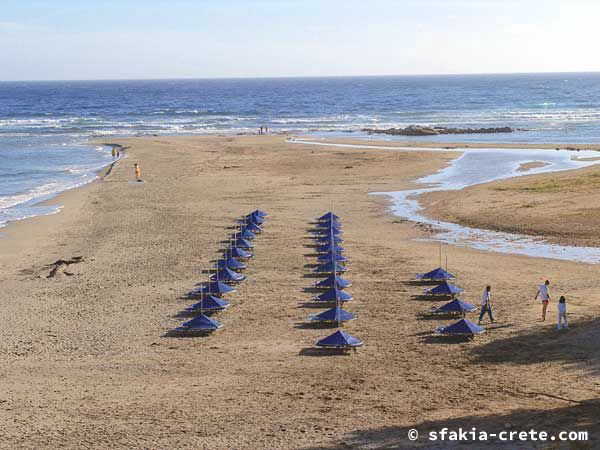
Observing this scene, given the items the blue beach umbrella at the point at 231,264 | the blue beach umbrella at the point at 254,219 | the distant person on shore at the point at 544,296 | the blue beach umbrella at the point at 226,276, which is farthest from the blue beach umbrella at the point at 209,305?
the blue beach umbrella at the point at 254,219

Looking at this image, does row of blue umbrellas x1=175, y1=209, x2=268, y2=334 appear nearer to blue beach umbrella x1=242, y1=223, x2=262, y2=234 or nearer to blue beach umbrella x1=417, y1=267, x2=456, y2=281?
blue beach umbrella x1=242, y1=223, x2=262, y2=234

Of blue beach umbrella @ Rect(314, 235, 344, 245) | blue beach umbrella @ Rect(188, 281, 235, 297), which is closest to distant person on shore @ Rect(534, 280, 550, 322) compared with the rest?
blue beach umbrella @ Rect(188, 281, 235, 297)

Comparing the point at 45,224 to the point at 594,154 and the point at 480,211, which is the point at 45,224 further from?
the point at 594,154

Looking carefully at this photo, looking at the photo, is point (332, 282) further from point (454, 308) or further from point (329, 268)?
point (454, 308)

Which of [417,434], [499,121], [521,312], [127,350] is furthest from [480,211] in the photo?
[499,121]

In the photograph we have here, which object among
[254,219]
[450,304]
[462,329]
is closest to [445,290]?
[450,304]

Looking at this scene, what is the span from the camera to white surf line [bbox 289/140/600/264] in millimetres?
32531

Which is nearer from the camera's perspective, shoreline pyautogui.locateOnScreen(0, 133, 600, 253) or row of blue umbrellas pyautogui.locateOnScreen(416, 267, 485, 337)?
row of blue umbrellas pyautogui.locateOnScreen(416, 267, 485, 337)

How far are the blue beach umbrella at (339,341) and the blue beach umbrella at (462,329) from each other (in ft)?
8.22

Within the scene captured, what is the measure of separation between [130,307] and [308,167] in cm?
3477

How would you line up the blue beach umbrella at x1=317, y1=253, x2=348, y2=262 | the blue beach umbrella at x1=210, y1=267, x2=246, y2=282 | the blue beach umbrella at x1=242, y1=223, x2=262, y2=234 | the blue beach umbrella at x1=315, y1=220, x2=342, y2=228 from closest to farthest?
1. the blue beach umbrella at x1=210, y1=267, x2=246, y2=282
2. the blue beach umbrella at x1=317, y1=253, x2=348, y2=262
3. the blue beach umbrella at x1=242, y1=223, x2=262, y2=234
4. the blue beach umbrella at x1=315, y1=220, x2=342, y2=228

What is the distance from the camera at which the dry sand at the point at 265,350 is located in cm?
1683

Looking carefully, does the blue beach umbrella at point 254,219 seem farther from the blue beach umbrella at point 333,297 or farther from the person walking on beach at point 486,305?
the person walking on beach at point 486,305

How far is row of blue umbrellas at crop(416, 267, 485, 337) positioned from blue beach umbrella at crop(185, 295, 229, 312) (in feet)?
20.6
